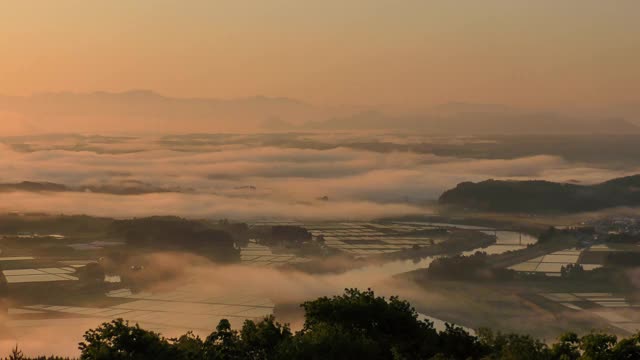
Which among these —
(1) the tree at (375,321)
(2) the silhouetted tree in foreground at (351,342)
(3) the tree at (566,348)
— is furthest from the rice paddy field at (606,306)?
(3) the tree at (566,348)

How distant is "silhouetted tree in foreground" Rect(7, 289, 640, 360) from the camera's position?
1818 inches

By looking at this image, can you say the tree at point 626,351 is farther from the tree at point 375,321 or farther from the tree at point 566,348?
the tree at point 375,321

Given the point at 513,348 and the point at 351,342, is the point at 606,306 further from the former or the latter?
the point at 351,342

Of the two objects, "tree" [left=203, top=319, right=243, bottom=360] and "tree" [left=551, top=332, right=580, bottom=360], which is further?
"tree" [left=203, top=319, right=243, bottom=360]

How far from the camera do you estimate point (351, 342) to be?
158ft

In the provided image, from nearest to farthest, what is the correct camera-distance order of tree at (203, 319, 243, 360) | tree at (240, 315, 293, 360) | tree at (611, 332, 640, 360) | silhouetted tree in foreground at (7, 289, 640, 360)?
tree at (611, 332, 640, 360), silhouetted tree in foreground at (7, 289, 640, 360), tree at (203, 319, 243, 360), tree at (240, 315, 293, 360)

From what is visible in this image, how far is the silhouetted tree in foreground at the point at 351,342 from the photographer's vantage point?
152 feet

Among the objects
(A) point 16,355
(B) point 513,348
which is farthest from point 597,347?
(A) point 16,355

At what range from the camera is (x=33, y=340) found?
9994cm

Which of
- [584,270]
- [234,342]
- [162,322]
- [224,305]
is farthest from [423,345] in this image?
[584,270]

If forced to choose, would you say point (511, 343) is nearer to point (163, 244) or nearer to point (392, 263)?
point (392, 263)

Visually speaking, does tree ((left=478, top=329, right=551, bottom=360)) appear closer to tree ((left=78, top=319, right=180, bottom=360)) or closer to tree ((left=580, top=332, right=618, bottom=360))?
tree ((left=580, top=332, right=618, bottom=360))

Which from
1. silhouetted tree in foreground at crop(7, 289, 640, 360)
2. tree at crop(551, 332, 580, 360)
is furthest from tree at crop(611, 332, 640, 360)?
tree at crop(551, 332, 580, 360)

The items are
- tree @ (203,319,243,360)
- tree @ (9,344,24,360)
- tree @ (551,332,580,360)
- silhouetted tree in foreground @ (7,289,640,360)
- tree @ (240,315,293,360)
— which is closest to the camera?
silhouetted tree in foreground @ (7,289,640,360)
